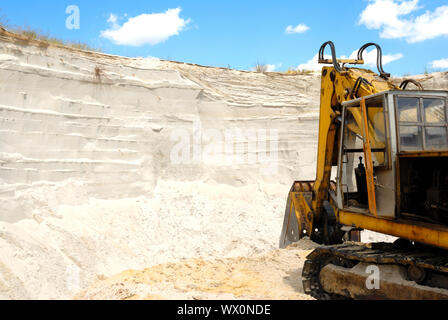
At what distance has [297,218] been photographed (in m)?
7.39

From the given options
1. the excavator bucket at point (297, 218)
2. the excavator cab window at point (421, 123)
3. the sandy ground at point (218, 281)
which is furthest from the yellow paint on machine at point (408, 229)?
the excavator bucket at point (297, 218)

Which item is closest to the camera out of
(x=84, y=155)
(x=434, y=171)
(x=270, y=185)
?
(x=434, y=171)

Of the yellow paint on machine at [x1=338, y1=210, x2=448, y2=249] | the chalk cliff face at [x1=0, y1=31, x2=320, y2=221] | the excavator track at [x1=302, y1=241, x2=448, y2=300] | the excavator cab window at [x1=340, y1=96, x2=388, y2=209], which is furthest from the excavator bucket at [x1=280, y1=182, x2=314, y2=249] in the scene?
the chalk cliff face at [x1=0, y1=31, x2=320, y2=221]

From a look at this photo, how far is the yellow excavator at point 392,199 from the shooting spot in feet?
12.3

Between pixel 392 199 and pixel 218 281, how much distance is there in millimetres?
2917

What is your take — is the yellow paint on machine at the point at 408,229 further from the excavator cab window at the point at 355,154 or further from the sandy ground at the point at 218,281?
the sandy ground at the point at 218,281

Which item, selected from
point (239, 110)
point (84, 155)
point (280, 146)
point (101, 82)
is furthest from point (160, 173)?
point (280, 146)

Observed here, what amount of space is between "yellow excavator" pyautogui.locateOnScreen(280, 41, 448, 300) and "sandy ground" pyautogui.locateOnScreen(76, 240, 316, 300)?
0.68 m

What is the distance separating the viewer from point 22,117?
26.4ft

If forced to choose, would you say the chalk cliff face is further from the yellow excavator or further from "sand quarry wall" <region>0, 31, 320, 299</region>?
the yellow excavator

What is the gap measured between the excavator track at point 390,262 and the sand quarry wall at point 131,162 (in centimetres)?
389

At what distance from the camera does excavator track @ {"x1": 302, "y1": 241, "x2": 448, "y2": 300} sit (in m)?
3.63
